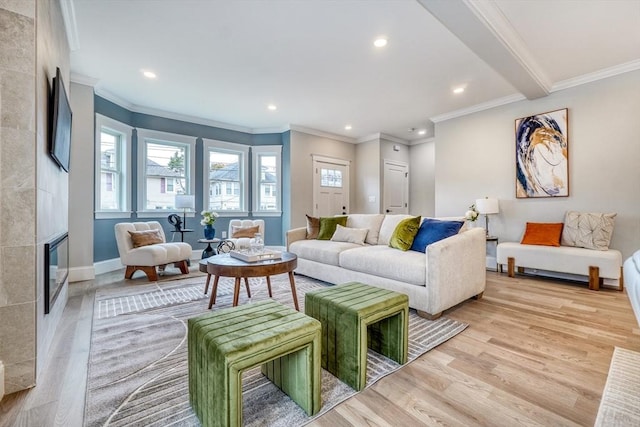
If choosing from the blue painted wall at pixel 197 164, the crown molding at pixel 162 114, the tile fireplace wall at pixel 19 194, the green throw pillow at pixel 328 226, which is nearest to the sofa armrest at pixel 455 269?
the green throw pillow at pixel 328 226

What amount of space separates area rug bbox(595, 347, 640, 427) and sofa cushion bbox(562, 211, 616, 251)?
2.19m

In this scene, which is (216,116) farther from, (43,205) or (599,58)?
(599,58)

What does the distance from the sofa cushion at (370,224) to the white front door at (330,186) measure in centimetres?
230

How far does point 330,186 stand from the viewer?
6648 millimetres

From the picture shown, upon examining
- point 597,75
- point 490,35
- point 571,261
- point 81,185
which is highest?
point 597,75

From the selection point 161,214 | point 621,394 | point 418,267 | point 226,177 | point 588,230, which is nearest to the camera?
point 621,394

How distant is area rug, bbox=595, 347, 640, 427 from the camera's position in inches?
50.1

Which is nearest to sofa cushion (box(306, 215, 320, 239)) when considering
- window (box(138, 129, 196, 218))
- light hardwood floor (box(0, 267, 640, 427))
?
light hardwood floor (box(0, 267, 640, 427))

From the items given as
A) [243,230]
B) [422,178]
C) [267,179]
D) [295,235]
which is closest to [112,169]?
[243,230]

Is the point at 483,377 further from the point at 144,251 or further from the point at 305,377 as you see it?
the point at 144,251

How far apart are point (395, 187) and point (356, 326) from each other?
5930mm

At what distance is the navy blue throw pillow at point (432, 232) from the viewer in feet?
9.30

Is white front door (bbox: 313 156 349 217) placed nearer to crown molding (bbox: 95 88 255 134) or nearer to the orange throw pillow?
crown molding (bbox: 95 88 255 134)

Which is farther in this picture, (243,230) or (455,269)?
(243,230)
